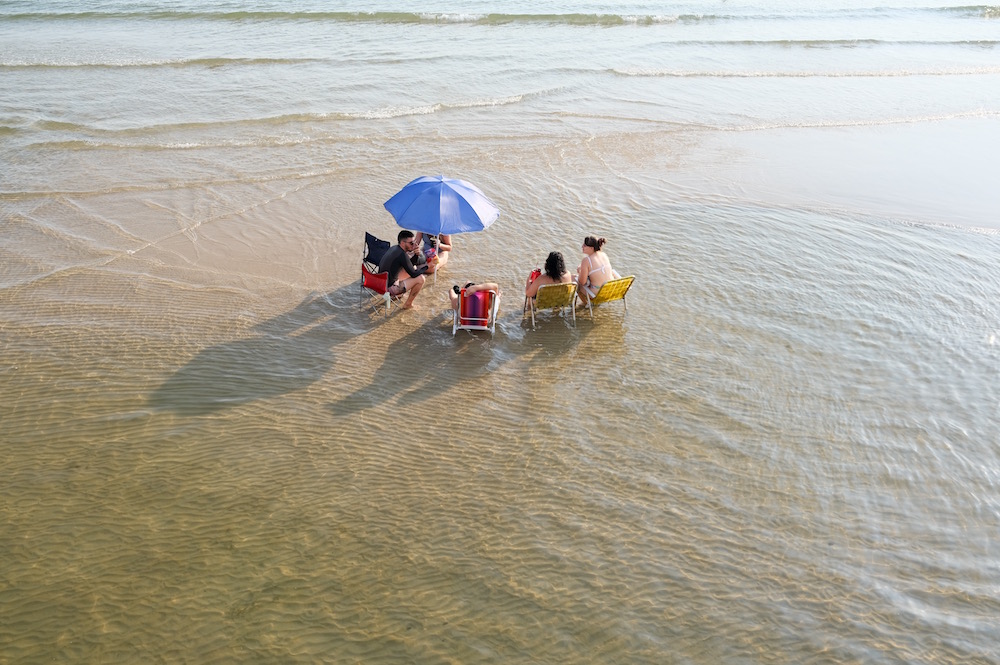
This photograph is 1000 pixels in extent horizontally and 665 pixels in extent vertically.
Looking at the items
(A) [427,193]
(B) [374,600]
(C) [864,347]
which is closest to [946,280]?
(C) [864,347]

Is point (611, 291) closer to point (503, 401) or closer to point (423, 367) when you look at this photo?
point (503, 401)

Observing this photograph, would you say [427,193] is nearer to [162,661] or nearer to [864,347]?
[864,347]

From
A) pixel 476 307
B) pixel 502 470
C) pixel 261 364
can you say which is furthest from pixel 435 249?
pixel 502 470

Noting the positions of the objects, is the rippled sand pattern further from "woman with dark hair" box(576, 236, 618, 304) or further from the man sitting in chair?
the man sitting in chair

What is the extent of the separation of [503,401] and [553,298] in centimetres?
177

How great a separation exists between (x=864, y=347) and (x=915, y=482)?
2320 millimetres

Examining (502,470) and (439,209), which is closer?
(502,470)

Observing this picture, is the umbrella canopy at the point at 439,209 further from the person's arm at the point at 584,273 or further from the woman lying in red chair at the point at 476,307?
the person's arm at the point at 584,273

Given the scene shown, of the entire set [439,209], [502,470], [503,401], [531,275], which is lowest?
[502,470]

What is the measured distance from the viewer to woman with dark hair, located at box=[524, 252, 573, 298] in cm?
865

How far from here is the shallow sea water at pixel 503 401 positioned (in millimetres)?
5012

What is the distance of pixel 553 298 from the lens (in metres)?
8.61

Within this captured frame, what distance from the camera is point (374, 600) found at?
505 cm

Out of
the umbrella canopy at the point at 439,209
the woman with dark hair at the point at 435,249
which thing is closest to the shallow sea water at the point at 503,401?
the woman with dark hair at the point at 435,249
